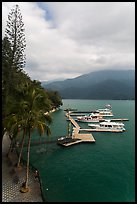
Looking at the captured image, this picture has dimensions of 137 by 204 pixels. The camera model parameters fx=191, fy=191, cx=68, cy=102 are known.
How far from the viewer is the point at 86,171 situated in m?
18.2

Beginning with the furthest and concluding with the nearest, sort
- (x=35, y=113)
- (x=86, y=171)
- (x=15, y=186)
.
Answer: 1. (x=86, y=171)
2. (x=15, y=186)
3. (x=35, y=113)

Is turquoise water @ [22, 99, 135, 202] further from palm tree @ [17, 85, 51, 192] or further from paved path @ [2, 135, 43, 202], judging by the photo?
palm tree @ [17, 85, 51, 192]

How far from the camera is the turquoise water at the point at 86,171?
13844 millimetres

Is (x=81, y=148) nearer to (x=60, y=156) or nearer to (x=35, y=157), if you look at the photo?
(x=60, y=156)

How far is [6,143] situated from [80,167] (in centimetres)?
969

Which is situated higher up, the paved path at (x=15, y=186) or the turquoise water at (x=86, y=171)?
the paved path at (x=15, y=186)

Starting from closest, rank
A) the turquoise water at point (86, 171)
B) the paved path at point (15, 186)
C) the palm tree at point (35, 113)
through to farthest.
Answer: the palm tree at point (35, 113), the paved path at point (15, 186), the turquoise water at point (86, 171)

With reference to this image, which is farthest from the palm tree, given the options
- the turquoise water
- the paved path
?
the turquoise water

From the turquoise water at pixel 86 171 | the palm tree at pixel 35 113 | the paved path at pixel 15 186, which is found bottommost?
the turquoise water at pixel 86 171

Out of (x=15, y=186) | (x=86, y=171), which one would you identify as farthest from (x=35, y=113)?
(x=86, y=171)

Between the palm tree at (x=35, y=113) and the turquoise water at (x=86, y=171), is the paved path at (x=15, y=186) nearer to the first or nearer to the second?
the palm tree at (x=35, y=113)

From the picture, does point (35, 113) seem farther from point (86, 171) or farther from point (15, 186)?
point (86, 171)

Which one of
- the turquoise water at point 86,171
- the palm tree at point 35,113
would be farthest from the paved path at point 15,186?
the turquoise water at point 86,171

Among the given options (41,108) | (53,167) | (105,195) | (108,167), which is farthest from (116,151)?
(41,108)
